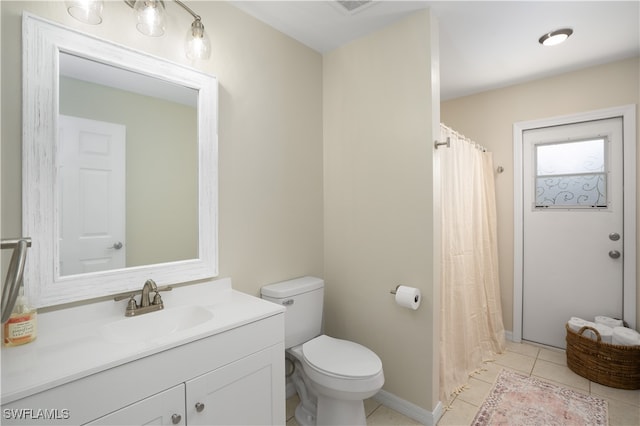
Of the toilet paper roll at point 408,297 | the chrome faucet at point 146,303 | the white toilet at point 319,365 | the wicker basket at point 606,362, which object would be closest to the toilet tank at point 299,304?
the white toilet at point 319,365

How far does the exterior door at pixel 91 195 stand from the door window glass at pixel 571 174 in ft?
10.8

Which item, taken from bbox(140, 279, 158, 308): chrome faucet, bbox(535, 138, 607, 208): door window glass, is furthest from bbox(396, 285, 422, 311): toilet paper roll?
bbox(535, 138, 607, 208): door window glass

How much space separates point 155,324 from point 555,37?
9.78 feet

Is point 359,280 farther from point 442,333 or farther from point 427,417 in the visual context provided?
point 427,417

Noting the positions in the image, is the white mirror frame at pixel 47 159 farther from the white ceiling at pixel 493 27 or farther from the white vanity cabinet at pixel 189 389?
the white ceiling at pixel 493 27

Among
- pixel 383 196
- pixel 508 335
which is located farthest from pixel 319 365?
pixel 508 335

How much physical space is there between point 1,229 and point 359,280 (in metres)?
1.85

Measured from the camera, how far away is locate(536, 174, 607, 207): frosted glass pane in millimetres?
2527

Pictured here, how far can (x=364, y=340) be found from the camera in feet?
7.04

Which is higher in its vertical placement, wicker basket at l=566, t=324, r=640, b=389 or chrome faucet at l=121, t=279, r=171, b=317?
chrome faucet at l=121, t=279, r=171, b=317

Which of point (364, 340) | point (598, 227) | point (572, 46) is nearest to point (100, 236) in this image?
point (364, 340)

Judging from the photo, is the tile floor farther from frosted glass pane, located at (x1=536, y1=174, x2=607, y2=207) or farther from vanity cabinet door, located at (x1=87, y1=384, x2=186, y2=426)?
frosted glass pane, located at (x1=536, y1=174, x2=607, y2=207)

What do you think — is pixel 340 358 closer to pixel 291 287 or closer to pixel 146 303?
pixel 291 287

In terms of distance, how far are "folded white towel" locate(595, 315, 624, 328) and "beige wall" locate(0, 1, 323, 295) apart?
226 cm
